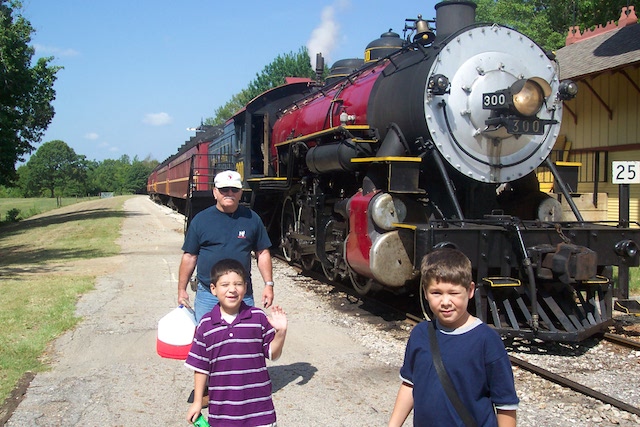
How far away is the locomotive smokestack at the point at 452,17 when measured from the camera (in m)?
7.08

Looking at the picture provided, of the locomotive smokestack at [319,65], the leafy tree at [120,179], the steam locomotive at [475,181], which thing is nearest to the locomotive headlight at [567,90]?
the steam locomotive at [475,181]

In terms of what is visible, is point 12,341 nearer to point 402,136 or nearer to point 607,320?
point 402,136

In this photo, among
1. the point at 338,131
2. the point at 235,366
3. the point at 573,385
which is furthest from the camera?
the point at 338,131

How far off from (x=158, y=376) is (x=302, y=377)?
1.24 meters

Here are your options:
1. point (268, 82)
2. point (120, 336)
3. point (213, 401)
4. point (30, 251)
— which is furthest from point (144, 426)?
point (268, 82)

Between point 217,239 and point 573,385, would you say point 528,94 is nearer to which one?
point 573,385

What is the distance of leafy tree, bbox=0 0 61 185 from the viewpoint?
24203 millimetres

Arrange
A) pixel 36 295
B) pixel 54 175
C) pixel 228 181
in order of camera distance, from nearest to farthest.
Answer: pixel 228 181, pixel 36 295, pixel 54 175

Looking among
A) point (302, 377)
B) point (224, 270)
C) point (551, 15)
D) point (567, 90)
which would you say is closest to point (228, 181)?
point (224, 270)

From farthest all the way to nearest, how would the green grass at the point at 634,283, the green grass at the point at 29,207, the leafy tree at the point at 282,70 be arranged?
the leafy tree at the point at 282,70
the green grass at the point at 29,207
the green grass at the point at 634,283

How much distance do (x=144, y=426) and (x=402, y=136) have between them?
414cm

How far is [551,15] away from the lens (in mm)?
28391

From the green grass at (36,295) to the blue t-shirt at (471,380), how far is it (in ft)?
12.1

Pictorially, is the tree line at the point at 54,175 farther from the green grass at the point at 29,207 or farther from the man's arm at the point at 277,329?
the man's arm at the point at 277,329
